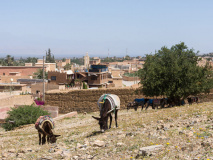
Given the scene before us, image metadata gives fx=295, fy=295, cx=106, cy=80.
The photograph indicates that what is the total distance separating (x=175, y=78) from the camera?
25234mm

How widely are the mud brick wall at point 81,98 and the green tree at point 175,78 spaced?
219 inches

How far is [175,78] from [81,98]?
12.6 m

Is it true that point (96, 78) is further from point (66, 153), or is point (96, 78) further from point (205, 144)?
point (205, 144)

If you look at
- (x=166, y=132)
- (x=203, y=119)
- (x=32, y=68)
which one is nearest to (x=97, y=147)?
(x=166, y=132)

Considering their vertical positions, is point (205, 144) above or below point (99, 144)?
above

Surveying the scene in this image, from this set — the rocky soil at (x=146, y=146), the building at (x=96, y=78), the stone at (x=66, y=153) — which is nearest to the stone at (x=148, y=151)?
the rocky soil at (x=146, y=146)

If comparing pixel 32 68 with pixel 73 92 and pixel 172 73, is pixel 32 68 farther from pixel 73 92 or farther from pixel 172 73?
pixel 172 73

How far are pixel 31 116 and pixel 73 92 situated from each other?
8.88m

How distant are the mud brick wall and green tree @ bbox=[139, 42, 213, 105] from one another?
555 centimetres

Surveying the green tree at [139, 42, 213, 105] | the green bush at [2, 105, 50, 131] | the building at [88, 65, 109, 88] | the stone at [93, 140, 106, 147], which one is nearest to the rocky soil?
the stone at [93, 140, 106, 147]

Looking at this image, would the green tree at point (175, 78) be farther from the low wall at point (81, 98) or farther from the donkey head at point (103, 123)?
the donkey head at point (103, 123)

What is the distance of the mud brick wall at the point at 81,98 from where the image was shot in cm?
3234

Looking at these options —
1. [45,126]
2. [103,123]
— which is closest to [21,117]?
[45,126]

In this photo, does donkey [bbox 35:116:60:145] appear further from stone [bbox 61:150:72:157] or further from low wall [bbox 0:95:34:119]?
low wall [bbox 0:95:34:119]
